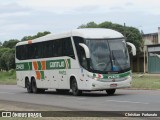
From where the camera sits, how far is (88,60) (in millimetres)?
25734

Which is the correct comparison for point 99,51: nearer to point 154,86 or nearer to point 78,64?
point 78,64

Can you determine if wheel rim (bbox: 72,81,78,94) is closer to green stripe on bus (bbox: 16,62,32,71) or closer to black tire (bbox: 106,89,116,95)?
black tire (bbox: 106,89,116,95)

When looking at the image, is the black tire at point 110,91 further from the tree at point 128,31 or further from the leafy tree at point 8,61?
the leafy tree at point 8,61

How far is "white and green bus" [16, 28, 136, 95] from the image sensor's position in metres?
25.6

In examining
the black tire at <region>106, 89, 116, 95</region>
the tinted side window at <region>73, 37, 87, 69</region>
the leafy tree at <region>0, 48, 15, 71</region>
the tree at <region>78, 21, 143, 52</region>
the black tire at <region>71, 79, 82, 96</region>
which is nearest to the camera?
the tinted side window at <region>73, 37, 87, 69</region>

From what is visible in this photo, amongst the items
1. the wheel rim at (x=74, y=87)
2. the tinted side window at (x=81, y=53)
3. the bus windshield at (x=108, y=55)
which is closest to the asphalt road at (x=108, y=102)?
the wheel rim at (x=74, y=87)

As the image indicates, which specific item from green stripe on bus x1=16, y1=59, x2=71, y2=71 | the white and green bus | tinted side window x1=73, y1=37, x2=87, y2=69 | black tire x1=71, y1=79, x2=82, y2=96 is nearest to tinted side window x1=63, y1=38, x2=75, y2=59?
the white and green bus

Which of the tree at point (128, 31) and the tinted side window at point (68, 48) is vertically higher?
the tinted side window at point (68, 48)

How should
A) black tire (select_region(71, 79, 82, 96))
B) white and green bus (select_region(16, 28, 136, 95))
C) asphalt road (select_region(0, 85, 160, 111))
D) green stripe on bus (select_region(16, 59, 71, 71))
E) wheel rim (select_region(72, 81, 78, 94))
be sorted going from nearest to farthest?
asphalt road (select_region(0, 85, 160, 111))
white and green bus (select_region(16, 28, 136, 95))
black tire (select_region(71, 79, 82, 96))
wheel rim (select_region(72, 81, 78, 94))
green stripe on bus (select_region(16, 59, 71, 71))

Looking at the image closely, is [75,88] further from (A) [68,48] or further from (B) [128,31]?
(B) [128,31]

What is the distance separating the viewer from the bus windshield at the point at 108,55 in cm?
2569

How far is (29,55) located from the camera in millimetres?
33688

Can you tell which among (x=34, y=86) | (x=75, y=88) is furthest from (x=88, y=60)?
(x=34, y=86)

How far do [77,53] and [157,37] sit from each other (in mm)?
70241
